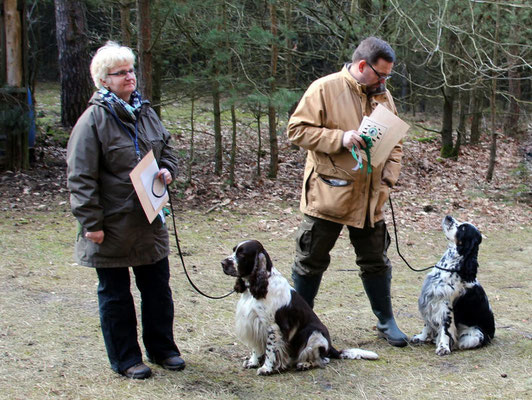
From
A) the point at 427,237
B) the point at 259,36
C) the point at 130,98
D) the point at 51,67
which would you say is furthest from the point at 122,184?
the point at 51,67

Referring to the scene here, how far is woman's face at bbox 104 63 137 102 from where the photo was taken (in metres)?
3.61

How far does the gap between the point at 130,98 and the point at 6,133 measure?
740 centimetres

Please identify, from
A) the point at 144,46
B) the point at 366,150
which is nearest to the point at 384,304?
the point at 366,150

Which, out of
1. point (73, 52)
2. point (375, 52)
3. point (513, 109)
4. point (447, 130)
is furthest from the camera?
point (513, 109)

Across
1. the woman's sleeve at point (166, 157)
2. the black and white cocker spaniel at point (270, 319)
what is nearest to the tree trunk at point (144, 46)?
→ the woman's sleeve at point (166, 157)

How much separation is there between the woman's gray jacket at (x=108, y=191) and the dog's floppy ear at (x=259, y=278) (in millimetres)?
653

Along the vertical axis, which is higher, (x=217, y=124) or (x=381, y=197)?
(x=217, y=124)

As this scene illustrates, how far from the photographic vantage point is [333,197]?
13.8ft

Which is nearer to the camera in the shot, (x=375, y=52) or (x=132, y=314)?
(x=132, y=314)

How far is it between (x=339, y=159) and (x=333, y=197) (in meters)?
0.27

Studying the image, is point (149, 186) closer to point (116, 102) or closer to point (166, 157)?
point (166, 157)

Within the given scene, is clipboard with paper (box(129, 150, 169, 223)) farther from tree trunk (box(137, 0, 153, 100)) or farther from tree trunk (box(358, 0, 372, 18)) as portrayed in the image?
tree trunk (box(358, 0, 372, 18))

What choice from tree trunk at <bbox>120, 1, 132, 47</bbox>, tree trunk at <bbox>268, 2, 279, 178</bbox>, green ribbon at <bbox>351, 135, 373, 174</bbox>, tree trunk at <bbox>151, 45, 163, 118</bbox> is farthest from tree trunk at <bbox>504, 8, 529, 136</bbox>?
green ribbon at <bbox>351, 135, 373, 174</bbox>

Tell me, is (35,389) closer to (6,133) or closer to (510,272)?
(510,272)
